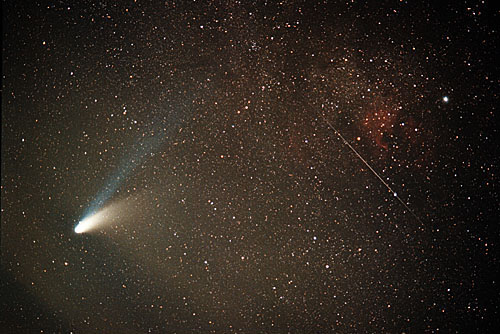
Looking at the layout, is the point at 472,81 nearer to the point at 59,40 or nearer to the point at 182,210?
the point at 182,210

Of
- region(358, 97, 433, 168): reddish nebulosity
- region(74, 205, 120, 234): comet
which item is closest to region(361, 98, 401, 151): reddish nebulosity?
region(358, 97, 433, 168): reddish nebulosity

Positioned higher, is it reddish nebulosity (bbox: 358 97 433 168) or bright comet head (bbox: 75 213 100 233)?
bright comet head (bbox: 75 213 100 233)

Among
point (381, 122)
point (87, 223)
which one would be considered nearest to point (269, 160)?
point (381, 122)

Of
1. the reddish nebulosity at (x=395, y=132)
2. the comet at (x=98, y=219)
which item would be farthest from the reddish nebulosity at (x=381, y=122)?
the comet at (x=98, y=219)

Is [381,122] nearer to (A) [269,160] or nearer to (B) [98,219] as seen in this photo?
(A) [269,160]

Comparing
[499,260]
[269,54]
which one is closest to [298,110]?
[269,54]

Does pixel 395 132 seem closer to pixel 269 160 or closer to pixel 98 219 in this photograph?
pixel 269 160

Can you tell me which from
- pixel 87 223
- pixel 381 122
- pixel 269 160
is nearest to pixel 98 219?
pixel 87 223

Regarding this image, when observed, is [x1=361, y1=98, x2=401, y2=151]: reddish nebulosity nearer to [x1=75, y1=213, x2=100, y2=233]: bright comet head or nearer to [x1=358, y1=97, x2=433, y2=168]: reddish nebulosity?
[x1=358, y1=97, x2=433, y2=168]: reddish nebulosity
